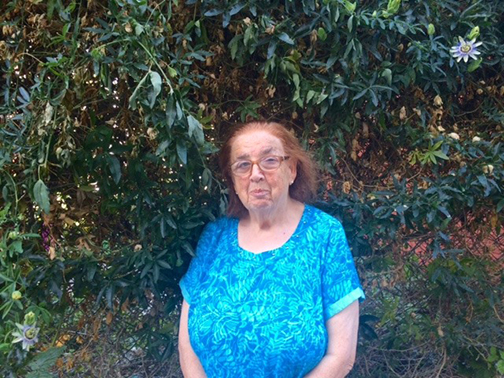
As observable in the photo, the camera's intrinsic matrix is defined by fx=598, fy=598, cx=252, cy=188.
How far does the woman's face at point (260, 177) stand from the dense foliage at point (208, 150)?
0.48 ft

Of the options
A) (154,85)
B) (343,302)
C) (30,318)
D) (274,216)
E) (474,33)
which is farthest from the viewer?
(274,216)

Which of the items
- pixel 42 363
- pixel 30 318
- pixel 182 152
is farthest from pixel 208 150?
pixel 42 363

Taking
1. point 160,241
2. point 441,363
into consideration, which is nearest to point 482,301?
point 441,363

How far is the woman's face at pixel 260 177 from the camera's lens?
7.47 ft

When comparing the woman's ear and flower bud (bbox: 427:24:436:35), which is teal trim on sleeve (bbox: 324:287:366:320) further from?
flower bud (bbox: 427:24:436:35)

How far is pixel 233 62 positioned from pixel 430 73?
809 millimetres

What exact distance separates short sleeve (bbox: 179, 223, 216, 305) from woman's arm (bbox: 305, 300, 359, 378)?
0.54m

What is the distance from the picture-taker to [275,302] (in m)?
2.16

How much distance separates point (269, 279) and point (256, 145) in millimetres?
515

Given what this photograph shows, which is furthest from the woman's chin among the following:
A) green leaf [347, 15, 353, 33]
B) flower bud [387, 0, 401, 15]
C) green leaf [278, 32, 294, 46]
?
flower bud [387, 0, 401, 15]

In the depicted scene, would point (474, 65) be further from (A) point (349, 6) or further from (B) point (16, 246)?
(B) point (16, 246)

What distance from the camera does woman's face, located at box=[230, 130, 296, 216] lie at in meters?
2.28

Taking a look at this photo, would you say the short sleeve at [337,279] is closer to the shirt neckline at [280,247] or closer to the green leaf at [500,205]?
the shirt neckline at [280,247]

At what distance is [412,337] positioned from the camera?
9.45ft
